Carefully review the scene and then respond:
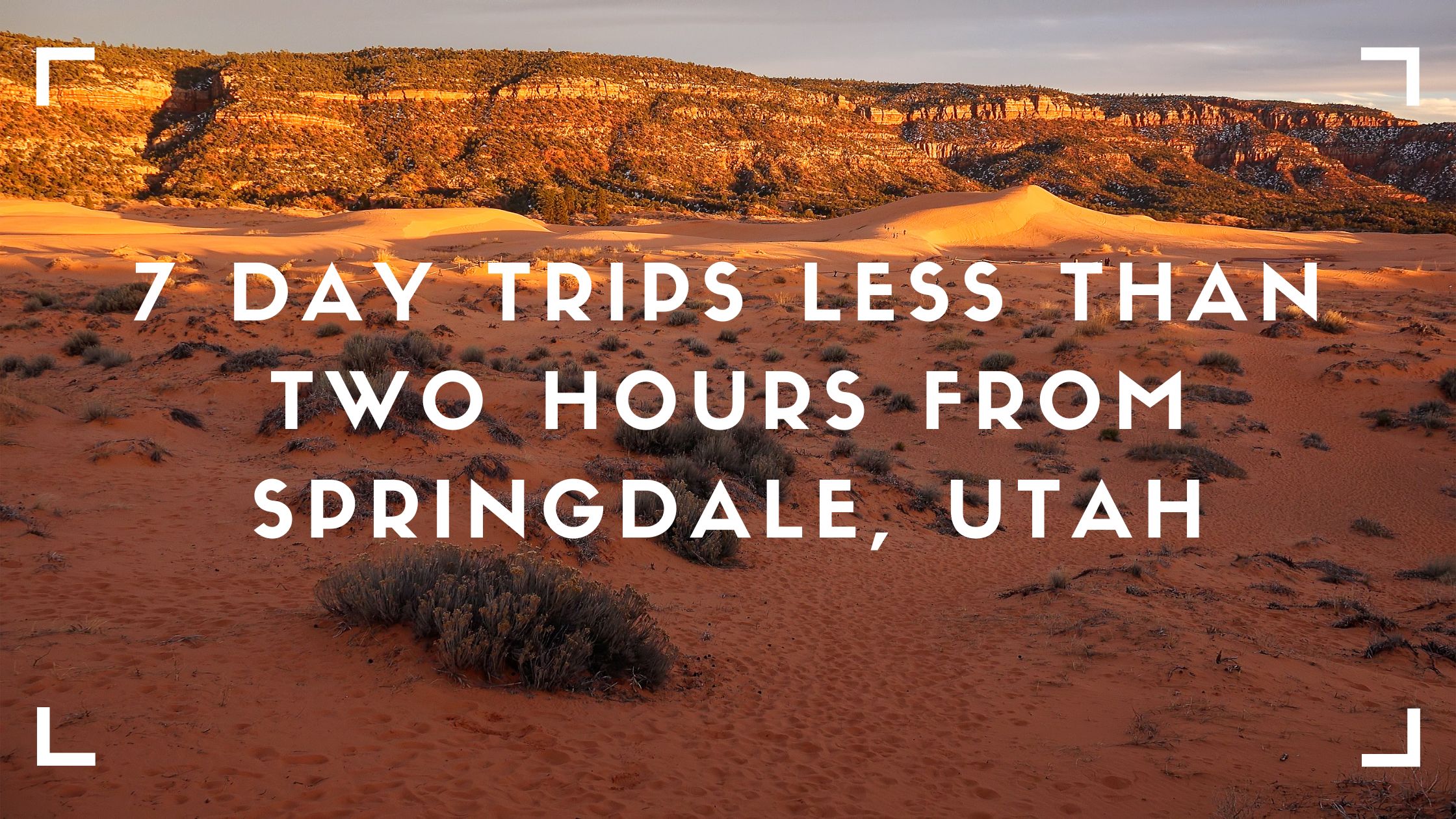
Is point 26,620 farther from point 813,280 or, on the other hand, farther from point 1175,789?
point 813,280

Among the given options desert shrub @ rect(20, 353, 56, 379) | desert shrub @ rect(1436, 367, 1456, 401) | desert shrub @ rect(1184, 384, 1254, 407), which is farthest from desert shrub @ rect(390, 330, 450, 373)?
desert shrub @ rect(1436, 367, 1456, 401)

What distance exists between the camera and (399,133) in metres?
67.9

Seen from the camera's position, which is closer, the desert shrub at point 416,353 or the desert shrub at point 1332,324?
the desert shrub at point 416,353

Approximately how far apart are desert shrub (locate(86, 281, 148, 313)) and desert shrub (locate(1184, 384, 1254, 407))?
81.1ft

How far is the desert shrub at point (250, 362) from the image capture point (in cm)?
1511

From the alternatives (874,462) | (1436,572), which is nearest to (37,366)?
(874,462)

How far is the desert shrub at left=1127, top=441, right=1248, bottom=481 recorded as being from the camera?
1501 cm

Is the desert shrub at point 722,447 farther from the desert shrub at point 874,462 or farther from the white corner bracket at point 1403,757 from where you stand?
the white corner bracket at point 1403,757

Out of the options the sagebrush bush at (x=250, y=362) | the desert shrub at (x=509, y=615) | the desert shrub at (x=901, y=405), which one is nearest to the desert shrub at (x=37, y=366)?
the sagebrush bush at (x=250, y=362)

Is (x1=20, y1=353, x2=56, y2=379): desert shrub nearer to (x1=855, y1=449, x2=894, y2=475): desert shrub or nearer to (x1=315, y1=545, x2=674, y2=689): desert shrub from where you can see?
(x1=315, y1=545, x2=674, y2=689): desert shrub

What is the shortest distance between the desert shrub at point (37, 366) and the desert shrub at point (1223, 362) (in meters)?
24.6

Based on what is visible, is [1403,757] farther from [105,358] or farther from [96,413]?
[105,358]

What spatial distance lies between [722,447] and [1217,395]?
12.3m

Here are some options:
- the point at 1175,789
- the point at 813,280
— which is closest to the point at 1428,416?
the point at 1175,789
